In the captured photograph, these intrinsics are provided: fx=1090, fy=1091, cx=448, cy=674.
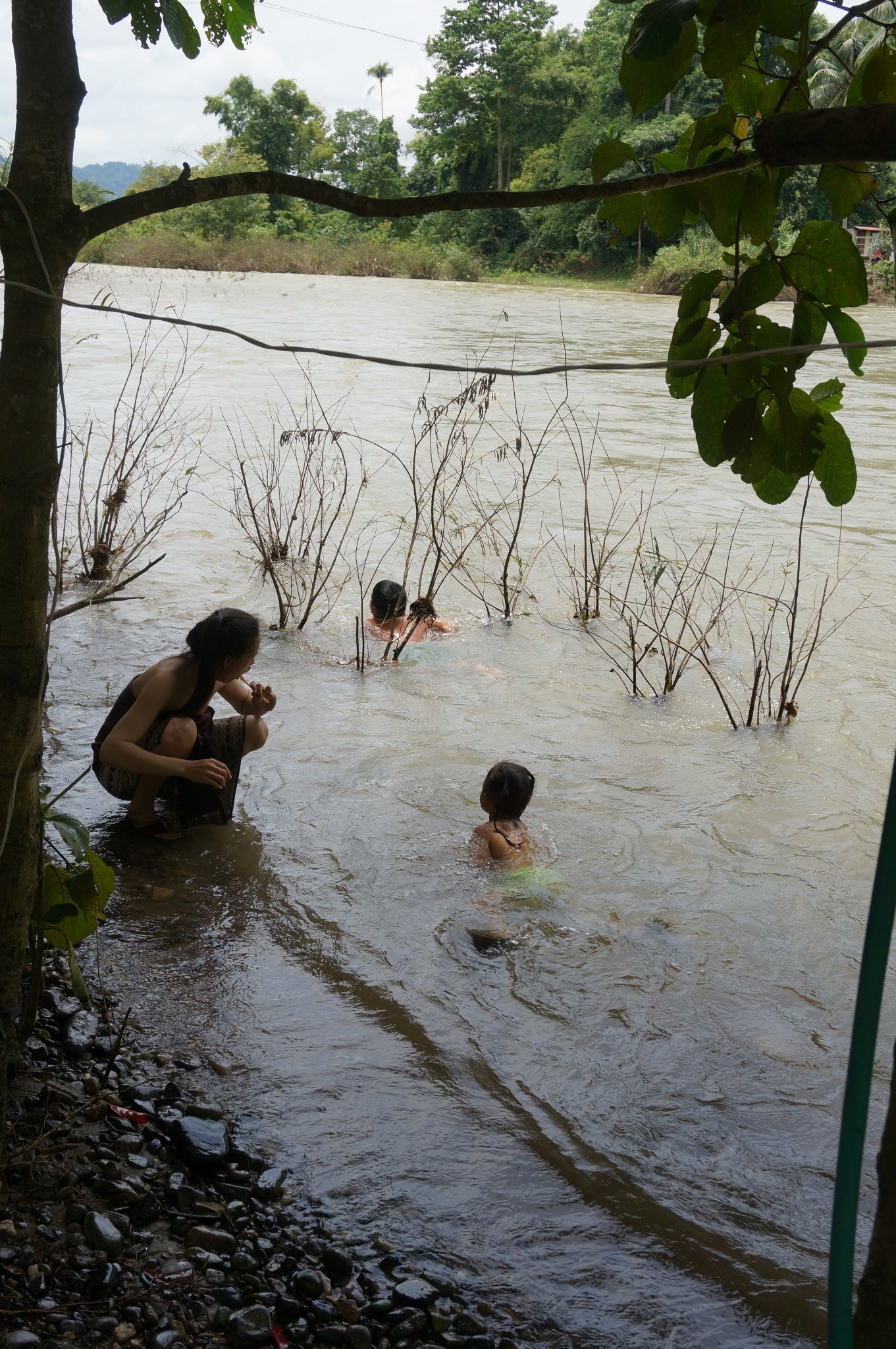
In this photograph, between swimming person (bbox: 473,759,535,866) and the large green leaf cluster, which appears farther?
swimming person (bbox: 473,759,535,866)

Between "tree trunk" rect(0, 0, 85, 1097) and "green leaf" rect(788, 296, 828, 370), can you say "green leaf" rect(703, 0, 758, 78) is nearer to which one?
"green leaf" rect(788, 296, 828, 370)

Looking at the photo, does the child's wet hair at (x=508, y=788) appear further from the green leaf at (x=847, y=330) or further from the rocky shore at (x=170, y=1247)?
the green leaf at (x=847, y=330)

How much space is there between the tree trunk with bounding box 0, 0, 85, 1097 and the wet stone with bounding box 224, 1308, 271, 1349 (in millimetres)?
591

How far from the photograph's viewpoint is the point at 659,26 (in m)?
1.74

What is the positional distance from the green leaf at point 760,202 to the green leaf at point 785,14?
0.28 metres

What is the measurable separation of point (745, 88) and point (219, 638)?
7.54ft

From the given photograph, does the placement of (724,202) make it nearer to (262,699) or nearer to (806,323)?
(806,323)

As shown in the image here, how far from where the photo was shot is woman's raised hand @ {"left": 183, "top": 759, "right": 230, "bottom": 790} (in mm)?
Answer: 3727

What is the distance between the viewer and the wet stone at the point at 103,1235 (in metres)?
2.04

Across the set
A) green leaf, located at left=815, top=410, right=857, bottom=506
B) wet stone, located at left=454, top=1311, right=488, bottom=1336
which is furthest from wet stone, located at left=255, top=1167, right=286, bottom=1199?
green leaf, located at left=815, top=410, right=857, bottom=506

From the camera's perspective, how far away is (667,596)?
7195mm

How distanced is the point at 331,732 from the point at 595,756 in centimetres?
128

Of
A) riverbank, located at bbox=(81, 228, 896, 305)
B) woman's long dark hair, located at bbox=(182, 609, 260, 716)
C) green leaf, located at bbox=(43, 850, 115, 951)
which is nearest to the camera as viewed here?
green leaf, located at bbox=(43, 850, 115, 951)

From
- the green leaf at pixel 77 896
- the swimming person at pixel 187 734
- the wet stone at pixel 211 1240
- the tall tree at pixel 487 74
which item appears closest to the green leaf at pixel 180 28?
the swimming person at pixel 187 734
